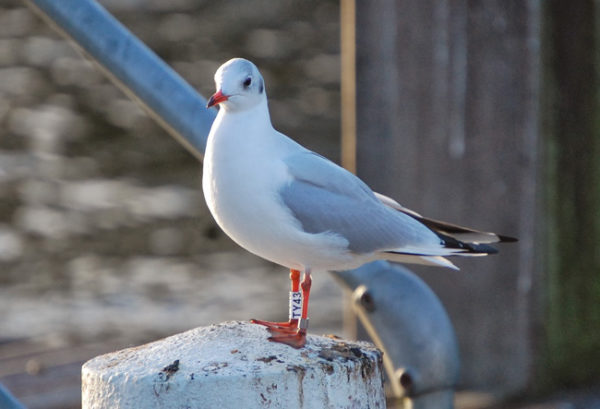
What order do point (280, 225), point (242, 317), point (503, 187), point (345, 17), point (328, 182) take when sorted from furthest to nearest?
point (242, 317), point (345, 17), point (503, 187), point (328, 182), point (280, 225)

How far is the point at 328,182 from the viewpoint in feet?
6.43

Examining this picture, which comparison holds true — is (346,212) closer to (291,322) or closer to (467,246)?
(467,246)

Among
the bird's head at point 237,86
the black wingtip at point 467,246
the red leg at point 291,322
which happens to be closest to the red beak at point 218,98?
the bird's head at point 237,86

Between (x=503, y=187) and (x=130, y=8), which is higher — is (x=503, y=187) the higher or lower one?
the lower one

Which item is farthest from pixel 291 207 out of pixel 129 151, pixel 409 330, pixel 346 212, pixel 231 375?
pixel 129 151

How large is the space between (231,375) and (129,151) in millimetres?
4600

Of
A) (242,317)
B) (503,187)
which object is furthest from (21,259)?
(503,187)

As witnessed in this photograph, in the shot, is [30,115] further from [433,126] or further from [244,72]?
[244,72]

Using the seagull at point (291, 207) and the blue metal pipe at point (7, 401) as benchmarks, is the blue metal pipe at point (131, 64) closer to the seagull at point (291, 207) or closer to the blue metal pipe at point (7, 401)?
the seagull at point (291, 207)

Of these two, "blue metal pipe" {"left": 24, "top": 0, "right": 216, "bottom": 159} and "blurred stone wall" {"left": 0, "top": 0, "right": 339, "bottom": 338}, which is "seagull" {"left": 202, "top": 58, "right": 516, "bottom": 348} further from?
"blurred stone wall" {"left": 0, "top": 0, "right": 339, "bottom": 338}

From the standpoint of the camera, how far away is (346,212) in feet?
6.50

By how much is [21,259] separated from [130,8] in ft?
4.54

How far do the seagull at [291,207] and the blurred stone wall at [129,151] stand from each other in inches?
140

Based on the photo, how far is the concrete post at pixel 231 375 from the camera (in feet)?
4.39
